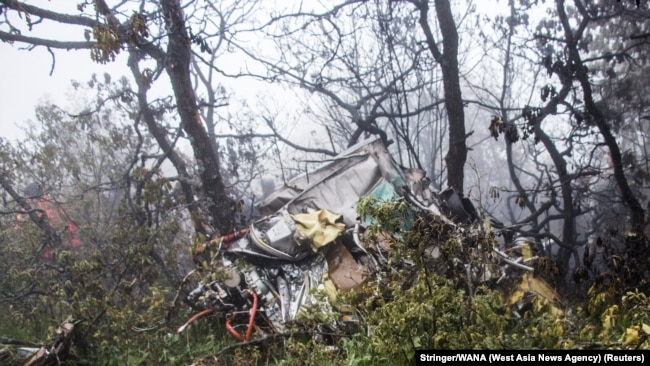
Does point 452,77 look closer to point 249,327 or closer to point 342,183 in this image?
point 342,183

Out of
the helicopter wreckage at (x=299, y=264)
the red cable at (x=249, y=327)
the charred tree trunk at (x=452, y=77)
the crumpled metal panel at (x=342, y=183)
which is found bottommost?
the red cable at (x=249, y=327)

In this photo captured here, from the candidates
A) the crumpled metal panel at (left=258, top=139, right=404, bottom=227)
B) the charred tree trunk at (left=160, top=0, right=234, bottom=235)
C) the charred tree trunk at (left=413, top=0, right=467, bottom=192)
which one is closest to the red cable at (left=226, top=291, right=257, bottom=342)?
the crumpled metal panel at (left=258, top=139, right=404, bottom=227)

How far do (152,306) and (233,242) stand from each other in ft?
4.17

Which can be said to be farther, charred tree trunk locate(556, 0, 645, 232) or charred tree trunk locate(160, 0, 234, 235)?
charred tree trunk locate(556, 0, 645, 232)

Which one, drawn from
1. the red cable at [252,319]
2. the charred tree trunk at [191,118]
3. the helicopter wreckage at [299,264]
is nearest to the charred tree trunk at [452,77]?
the helicopter wreckage at [299,264]

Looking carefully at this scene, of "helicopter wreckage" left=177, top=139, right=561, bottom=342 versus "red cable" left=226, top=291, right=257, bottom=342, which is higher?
"helicopter wreckage" left=177, top=139, right=561, bottom=342

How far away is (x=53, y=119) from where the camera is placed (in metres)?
10.5

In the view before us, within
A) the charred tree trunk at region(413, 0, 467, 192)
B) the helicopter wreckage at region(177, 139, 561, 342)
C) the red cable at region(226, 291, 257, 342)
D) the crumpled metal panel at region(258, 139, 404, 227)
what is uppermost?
the charred tree trunk at region(413, 0, 467, 192)

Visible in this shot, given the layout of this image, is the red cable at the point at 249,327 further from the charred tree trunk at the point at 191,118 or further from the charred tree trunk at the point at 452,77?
the charred tree trunk at the point at 452,77

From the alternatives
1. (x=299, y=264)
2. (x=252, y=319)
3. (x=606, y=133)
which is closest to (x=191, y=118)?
(x=299, y=264)

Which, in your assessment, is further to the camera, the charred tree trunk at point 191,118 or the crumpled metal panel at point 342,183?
the crumpled metal panel at point 342,183

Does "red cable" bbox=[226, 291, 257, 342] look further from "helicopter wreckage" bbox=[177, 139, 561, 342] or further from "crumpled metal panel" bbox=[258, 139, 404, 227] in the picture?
"crumpled metal panel" bbox=[258, 139, 404, 227]

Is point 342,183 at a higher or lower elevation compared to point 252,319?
higher

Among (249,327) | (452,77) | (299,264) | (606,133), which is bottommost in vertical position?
(249,327)
